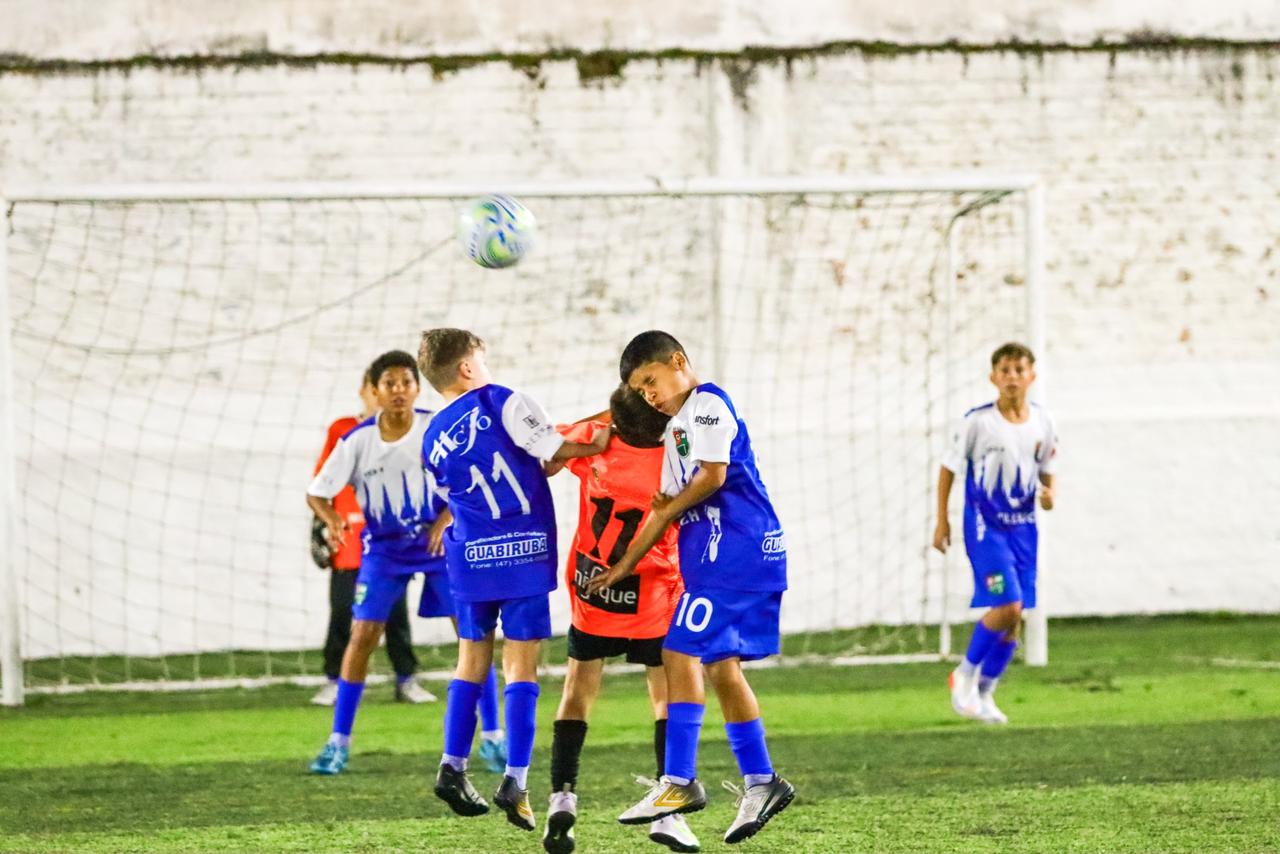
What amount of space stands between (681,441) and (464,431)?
748mm

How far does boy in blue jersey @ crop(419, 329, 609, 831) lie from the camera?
4992 mm

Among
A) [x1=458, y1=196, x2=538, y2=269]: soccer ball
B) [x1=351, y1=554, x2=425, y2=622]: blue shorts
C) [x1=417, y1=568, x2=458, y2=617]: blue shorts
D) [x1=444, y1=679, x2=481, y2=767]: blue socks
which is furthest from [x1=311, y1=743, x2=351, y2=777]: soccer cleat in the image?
[x1=458, y1=196, x2=538, y2=269]: soccer ball

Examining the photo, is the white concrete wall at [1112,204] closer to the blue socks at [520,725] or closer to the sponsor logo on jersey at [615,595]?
the sponsor logo on jersey at [615,595]

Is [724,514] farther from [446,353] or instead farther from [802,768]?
[802,768]

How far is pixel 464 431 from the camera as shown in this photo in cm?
504

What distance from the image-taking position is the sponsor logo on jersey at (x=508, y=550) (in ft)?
16.6

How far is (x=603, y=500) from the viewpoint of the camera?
16.8 feet

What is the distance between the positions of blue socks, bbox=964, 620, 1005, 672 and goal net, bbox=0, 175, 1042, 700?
292cm

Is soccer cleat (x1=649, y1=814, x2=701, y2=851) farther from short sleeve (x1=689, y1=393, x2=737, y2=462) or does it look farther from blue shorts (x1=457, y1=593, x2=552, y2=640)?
short sleeve (x1=689, y1=393, x2=737, y2=462)

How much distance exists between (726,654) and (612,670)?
538 centimetres

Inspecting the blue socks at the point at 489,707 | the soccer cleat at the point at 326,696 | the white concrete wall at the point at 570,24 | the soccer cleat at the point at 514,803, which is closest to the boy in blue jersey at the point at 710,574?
the soccer cleat at the point at 514,803

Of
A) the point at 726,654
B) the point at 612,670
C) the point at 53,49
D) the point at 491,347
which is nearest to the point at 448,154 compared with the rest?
the point at 491,347

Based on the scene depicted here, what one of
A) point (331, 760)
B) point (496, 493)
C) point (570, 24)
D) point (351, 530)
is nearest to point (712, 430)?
point (496, 493)

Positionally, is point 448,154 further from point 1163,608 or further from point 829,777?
point 829,777
